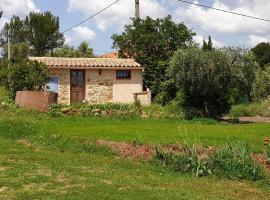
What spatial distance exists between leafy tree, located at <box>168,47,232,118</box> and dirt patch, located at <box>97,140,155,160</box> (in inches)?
420

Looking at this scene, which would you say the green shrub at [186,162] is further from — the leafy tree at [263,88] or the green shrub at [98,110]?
the leafy tree at [263,88]

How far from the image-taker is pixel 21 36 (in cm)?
5653

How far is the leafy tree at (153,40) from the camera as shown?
36188 millimetres

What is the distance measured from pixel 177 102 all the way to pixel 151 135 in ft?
32.0

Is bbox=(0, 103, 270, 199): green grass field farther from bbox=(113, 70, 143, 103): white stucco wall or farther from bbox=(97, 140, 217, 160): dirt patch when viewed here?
bbox=(113, 70, 143, 103): white stucco wall

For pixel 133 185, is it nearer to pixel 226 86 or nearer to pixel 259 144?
pixel 259 144

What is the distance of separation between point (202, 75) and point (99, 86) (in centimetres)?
1044

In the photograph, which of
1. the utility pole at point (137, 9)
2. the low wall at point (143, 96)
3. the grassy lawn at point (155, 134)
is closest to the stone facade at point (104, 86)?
the low wall at point (143, 96)

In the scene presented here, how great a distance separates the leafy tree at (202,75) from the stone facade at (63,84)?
912 centimetres

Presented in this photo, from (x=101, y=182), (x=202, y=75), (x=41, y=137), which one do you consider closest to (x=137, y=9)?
(x=202, y=75)

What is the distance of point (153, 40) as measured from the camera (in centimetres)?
3625

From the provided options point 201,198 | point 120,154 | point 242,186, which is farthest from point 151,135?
point 201,198

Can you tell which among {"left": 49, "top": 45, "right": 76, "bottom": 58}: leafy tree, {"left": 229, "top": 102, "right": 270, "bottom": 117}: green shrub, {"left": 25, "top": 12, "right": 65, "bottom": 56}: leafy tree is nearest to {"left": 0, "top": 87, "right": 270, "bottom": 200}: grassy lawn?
{"left": 229, "top": 102, "right": 270, "bottom": 117}: green shrub

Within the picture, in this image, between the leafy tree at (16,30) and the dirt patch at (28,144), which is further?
the leafy tree at (16,30)
